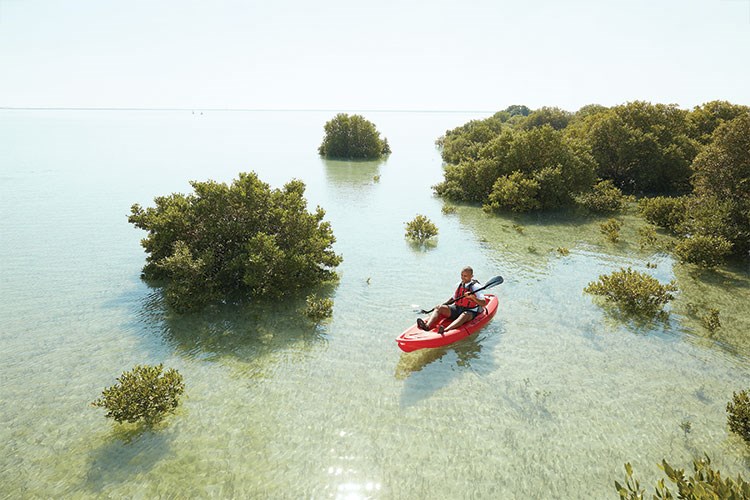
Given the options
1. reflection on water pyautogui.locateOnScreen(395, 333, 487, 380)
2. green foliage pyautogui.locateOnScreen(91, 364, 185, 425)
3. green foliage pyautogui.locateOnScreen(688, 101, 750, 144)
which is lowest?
reflection on water pyautogui.locateOnScreen(395, 333, 487, 380)

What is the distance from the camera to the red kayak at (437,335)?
12539 millimetres

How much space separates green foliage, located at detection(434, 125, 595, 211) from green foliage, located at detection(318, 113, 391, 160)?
36.6m

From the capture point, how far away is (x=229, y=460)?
9.12m

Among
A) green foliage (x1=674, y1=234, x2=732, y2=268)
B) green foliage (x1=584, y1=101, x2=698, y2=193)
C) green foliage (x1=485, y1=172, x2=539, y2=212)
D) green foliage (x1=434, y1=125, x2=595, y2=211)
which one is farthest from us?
green foliage (x1=584, y1=101, x2=698, y2=193)

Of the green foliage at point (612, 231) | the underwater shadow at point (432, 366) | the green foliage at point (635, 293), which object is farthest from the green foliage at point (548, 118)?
the underwater shadow at point (432, 366)

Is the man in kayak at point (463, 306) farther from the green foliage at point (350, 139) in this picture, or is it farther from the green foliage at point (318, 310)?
the green foliage at point (350, 139)

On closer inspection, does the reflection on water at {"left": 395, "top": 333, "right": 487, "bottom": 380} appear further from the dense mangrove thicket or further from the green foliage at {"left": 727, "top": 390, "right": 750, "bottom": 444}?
the dense mangrove thicket

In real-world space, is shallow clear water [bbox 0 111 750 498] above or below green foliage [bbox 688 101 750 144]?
below

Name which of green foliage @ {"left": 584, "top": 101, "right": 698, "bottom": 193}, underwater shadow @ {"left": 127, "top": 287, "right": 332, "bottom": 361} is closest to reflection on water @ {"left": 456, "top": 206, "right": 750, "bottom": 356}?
green foliage @ {"left": 584, "top": 101, "right": 698, "bottom": 193}

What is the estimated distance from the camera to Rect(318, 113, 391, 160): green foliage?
6938cm

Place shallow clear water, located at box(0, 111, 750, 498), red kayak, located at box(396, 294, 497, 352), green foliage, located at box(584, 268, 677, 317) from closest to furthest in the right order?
shallow clear water, located at box(0, 111, 750, 498), red kayak, located at box(396, 294, 497, 352), green foliage, located at box(584, 268, 677, 317)

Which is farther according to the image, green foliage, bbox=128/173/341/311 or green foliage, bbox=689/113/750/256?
green foliage, bbox=689/113/750/256

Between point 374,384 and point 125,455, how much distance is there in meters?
6.43

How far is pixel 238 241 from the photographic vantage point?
18.2 meters
